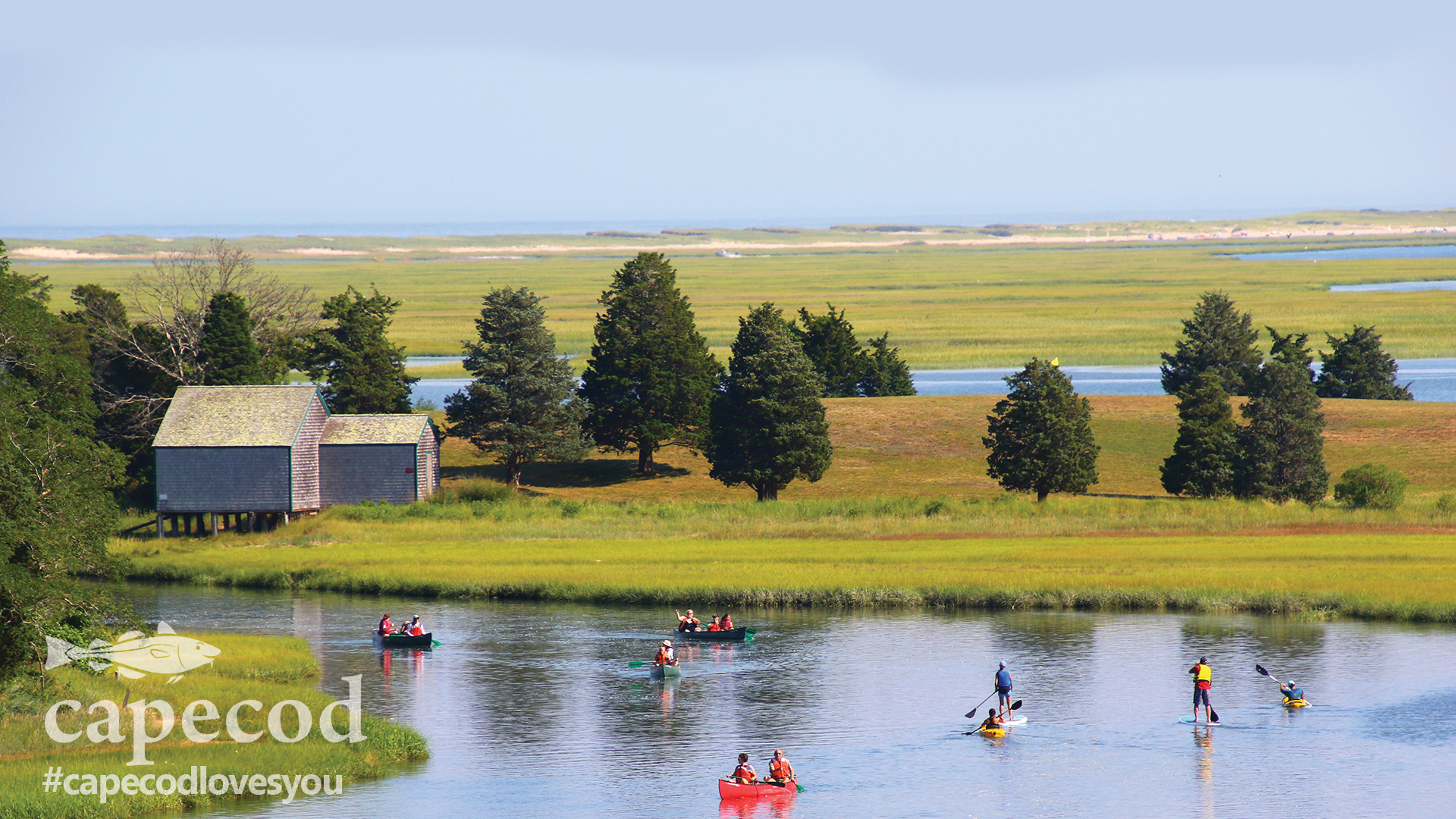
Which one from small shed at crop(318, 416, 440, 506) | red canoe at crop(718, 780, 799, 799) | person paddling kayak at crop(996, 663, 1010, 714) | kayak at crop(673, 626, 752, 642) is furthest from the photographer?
small shed at crop(318, 416, 440, 506)

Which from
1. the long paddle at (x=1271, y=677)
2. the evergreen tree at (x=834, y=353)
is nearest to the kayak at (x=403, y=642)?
the long paddle at (x=1271, y=677)

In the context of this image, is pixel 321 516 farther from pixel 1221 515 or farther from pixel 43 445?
pixel 1221 515

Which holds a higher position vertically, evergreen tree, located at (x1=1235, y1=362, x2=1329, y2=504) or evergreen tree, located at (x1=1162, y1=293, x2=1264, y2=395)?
evergreen tree, located at (x1=1162, y1=293, x2=1264, y2=395)

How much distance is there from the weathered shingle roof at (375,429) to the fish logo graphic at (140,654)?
34.2 metres

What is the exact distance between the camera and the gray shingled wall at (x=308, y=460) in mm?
85125

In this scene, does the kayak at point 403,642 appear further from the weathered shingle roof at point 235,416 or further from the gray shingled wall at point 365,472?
the gray shingled wall at point 365,472

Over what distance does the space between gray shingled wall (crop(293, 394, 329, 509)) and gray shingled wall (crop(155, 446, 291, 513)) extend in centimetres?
78

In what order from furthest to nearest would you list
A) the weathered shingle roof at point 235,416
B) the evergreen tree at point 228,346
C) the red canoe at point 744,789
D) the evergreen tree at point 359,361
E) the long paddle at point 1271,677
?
the evergreen tree at point 359,361 < the evergreen tree at point 228,346 < the weathered shingle roof at point 235,416 < the long paddle at point 1271,677 < the red canoe at point 744,789

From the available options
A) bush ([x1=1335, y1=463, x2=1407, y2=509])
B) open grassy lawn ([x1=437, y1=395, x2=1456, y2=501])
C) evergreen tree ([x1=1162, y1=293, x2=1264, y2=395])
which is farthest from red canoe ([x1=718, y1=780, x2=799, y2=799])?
evergreen tree ([x1=1162, y1=293, x2=1264, y2=395])

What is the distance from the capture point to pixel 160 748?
3909 centimetres

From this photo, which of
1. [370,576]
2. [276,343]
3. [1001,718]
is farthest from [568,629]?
[276,343]

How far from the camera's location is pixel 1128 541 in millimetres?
74375

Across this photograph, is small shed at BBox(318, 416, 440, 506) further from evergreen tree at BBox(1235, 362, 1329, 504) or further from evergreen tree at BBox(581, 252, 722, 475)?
evergreen tree at BBox(1235, 362, 1329, 504)

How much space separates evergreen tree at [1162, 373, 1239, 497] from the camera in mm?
86562
